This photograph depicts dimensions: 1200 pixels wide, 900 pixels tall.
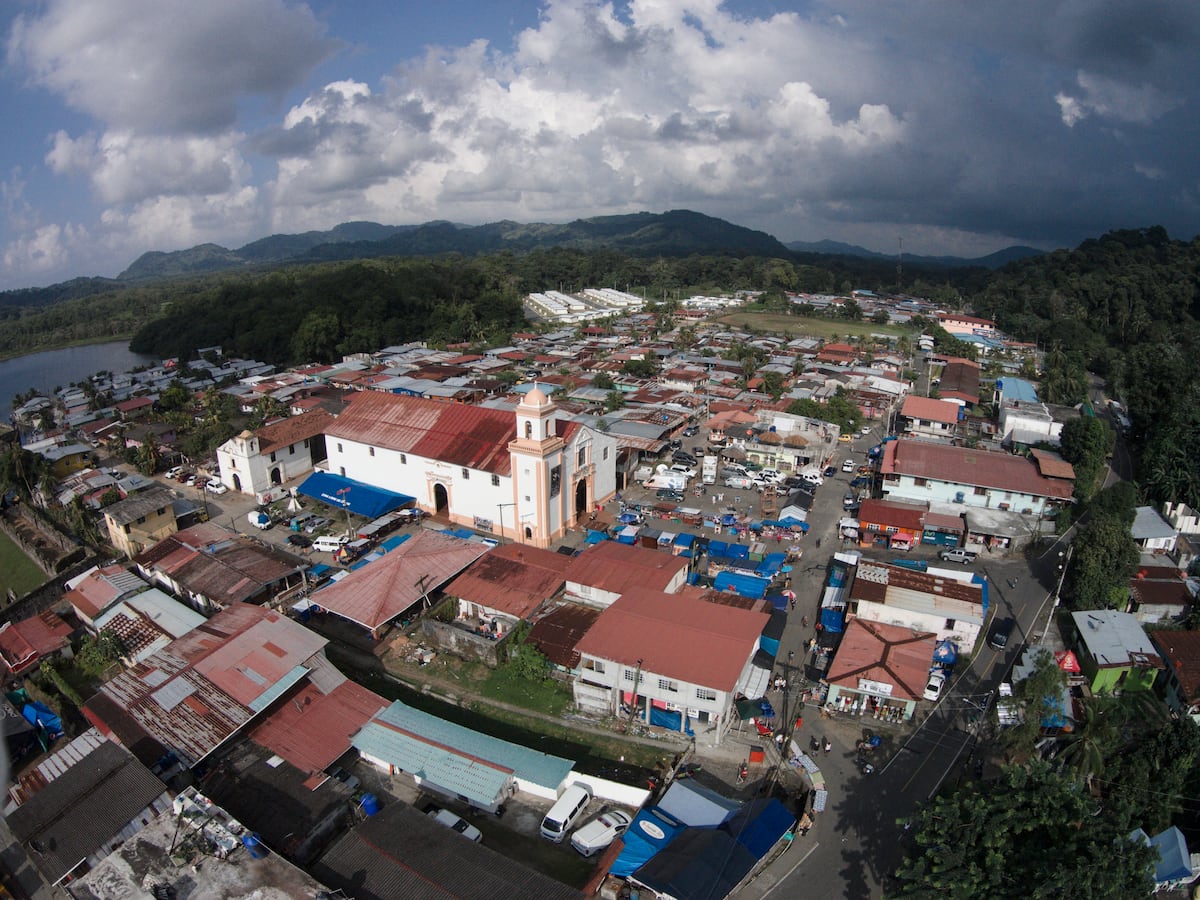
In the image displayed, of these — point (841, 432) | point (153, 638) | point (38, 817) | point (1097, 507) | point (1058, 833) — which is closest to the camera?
point (1058, 833)

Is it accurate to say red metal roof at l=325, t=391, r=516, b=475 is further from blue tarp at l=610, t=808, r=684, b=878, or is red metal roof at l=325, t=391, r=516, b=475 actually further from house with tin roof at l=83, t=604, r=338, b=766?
blue tarp at l=610, t=808, r=684, b=878

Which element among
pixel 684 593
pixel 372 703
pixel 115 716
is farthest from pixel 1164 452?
pixel 115 716

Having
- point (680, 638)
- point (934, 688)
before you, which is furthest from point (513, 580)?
point (934, 688)

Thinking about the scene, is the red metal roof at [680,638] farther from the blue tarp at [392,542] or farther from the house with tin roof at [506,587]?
the blue tarp at [392,542]

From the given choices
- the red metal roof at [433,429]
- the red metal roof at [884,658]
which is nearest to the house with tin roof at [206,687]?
the red metal roof at [433,429]

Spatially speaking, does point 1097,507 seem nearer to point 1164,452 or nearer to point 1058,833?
point 1164,452

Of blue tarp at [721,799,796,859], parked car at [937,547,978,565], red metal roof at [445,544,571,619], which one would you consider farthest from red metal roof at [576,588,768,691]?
parked car at [937,547,978,565]
